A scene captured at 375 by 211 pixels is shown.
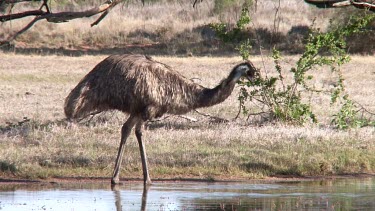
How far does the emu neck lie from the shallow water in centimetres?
112

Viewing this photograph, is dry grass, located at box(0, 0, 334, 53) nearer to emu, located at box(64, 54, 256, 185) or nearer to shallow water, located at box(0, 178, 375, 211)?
emu, located at box(64, 54, 256, 185)

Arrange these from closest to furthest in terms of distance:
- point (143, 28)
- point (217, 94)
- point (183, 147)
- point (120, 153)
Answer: point (120, 153)
point (217, 94)
point (183, 147)
point (143, 28)

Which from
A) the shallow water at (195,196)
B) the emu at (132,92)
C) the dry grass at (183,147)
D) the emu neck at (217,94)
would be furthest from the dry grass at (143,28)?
the shallow water at (195,196)

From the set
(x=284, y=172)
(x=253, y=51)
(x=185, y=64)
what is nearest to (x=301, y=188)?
(x=284, y=172)

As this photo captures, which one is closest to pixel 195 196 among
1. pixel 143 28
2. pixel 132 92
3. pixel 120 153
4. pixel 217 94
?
pixel 120 153

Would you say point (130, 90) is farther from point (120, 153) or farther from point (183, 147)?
point (183, 147)

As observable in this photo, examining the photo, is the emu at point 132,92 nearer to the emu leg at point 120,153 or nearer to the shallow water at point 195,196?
the emu leg at point 120,153

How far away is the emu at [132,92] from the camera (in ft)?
37.6

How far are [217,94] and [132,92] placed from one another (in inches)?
51.3

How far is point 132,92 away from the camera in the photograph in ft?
37.5

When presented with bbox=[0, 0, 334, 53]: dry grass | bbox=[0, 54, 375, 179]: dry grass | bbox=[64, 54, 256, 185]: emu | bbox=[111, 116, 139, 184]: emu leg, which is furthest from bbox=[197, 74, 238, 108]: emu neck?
bbox=[0, 0, 334, 53]: dry grass

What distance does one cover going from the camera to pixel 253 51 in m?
34.2

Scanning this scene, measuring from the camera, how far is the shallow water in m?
9.71

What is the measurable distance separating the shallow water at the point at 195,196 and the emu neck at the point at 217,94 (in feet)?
3.68
